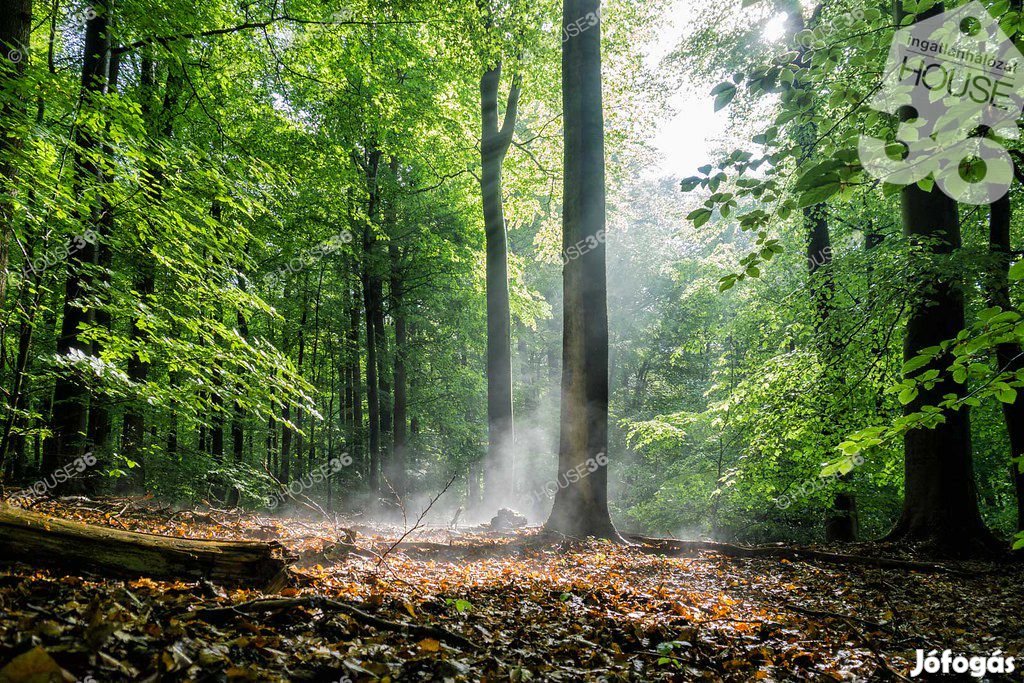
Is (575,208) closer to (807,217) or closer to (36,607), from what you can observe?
(807,217)

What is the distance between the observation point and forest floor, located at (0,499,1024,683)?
208 centimetres

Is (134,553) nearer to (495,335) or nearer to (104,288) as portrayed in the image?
(104,288)

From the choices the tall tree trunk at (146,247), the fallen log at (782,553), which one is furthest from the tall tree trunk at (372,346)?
the fallen log at (782,553)

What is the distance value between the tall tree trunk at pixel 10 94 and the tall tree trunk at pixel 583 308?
5.60m

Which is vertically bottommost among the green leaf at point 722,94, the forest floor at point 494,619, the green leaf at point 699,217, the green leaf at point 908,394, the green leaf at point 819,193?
the forest floor at point 494,619

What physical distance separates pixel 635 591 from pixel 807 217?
8.50 metres

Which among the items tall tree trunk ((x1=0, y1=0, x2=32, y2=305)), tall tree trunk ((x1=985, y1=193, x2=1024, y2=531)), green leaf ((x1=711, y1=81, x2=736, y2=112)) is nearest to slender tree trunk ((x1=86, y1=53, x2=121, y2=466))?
tall tree trunk ((x1=0, y1=0, x2=32, y2=305))

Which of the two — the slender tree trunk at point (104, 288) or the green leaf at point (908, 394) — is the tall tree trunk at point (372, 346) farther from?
the green leaf at point (908, 394)

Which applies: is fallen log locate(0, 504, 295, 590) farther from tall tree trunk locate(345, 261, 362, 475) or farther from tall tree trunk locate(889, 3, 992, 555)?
tall tree trunk locate(345, 261, 362, 475)

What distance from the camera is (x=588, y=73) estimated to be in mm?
7586

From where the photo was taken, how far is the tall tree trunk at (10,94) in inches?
139

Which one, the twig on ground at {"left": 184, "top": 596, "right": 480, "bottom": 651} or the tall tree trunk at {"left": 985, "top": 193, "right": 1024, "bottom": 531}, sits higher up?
the tall tree trunk at {"left": 985, "top": 193, "right": 1024, "bottom": 531}

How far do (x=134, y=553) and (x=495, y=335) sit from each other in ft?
30.2

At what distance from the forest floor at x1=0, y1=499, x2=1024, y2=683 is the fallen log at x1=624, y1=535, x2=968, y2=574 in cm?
23
